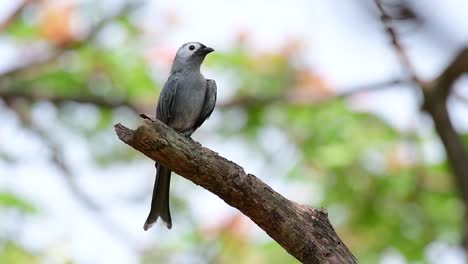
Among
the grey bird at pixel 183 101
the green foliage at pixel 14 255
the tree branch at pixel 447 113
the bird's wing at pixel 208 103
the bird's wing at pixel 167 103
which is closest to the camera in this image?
the grey bird at pixel 183 101

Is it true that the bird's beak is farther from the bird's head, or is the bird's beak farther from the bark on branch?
the bark on branch

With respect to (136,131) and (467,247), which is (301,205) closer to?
(136,131)

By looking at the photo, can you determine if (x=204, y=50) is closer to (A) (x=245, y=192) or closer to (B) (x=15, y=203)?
(A) (x=245, y=192)

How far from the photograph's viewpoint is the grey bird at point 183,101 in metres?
6.48

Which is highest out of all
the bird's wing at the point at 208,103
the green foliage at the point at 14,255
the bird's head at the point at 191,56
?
the green foliage at the point at 14,255

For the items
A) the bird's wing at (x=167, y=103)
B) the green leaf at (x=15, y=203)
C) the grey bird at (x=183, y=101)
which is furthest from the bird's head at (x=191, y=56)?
the green leaf at (x=15, y=203)

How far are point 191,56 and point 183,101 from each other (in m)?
0.50

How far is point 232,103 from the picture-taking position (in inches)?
440

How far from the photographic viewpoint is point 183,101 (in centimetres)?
675

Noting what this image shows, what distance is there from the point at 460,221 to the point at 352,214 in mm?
1280

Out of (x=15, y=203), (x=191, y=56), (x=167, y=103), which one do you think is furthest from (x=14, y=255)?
(x=167, y=103)

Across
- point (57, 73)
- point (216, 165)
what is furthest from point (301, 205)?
point (57, 73)

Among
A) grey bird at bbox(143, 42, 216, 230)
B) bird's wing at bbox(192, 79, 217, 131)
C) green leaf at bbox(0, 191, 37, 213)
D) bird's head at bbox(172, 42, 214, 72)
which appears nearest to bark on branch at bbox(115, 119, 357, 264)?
grey bird at bbox(143, 42, 216, 230)

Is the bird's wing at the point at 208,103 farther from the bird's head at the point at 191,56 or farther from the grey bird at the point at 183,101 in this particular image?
the bird's head at the point at 191,56
